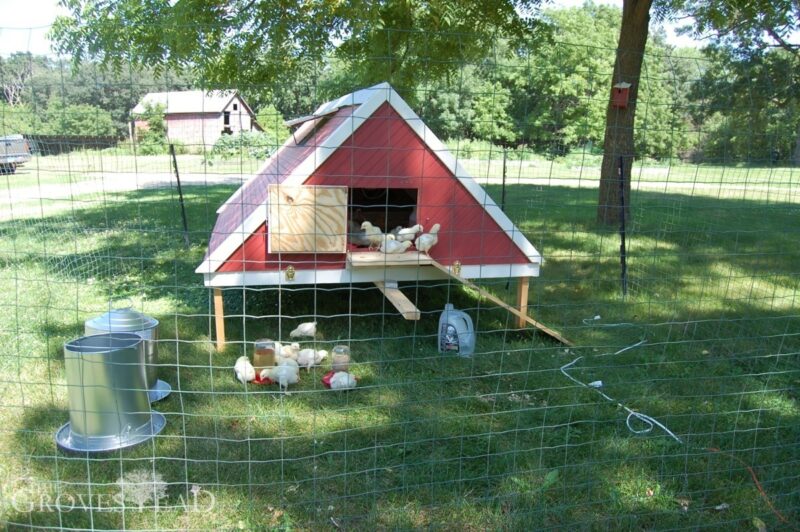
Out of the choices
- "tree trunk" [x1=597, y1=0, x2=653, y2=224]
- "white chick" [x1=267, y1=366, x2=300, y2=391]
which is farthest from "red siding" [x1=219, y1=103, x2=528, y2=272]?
"tree trunk" [x1=597, y1=0, x2=653, y2=224]

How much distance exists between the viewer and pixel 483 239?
5.38 metres

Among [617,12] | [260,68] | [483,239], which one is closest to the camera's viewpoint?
[483,239]

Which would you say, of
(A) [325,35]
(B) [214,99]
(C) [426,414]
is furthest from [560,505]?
(A) [325,35]

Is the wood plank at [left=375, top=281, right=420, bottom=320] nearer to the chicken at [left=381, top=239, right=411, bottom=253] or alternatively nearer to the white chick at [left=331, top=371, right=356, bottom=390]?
the chicken at [left=381, top=239, right=411, bottom=253]

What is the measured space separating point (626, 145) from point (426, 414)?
608cm

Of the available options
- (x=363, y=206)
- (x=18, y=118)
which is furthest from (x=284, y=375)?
(x=18, y=118)

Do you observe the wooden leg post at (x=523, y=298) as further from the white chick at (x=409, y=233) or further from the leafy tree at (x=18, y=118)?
the leafy tree at (x=18, y=118)

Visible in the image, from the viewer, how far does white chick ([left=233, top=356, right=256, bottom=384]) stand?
413 centimetres

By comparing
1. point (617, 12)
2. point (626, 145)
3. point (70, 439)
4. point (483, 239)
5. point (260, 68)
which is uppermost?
point (617, 12)

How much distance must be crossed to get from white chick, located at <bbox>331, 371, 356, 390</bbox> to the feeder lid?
4.51ft

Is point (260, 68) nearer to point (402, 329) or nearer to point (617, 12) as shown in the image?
point (402, 329)

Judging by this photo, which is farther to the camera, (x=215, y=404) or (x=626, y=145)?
(x=626, y=145)

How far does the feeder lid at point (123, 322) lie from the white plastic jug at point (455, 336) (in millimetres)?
2216

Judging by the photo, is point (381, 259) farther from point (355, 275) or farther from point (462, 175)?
point (462, 175)
